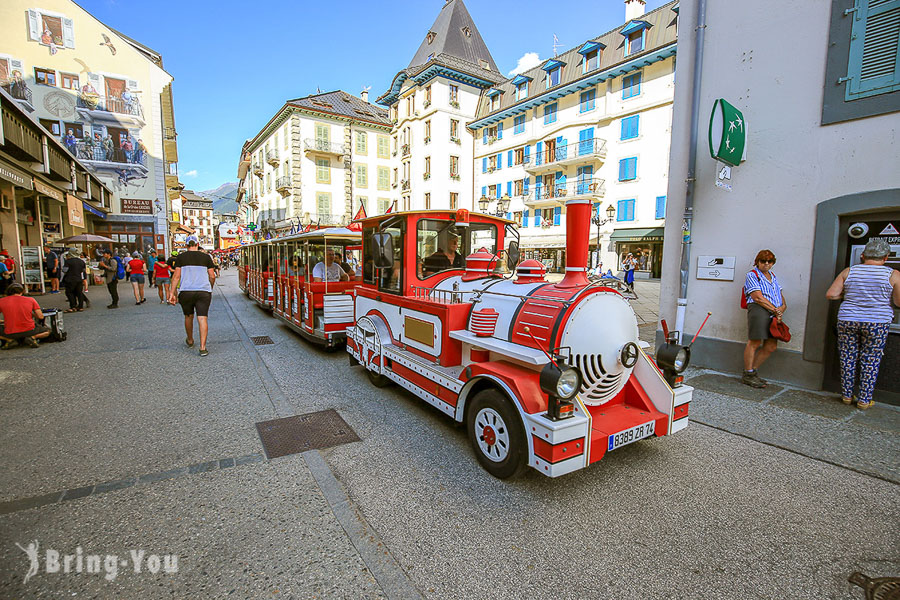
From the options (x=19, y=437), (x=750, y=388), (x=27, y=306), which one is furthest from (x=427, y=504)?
(x=27, y=306)

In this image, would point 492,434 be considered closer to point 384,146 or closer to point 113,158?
point 113,158

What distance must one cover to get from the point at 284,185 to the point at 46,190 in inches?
893

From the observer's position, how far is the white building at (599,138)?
21578mm

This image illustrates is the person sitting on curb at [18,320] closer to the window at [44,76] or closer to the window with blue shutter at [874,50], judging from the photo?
the window with blue shutter at [874,50]

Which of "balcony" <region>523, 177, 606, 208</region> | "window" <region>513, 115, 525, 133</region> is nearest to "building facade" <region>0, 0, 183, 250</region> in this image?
"window" <region>513, 115, 525, 133</region>

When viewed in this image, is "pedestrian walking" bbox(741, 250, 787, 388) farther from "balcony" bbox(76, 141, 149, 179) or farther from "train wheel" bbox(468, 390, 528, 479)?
"balcony" bbox(76, 141, 149, 179)

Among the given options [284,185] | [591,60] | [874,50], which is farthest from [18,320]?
[284,185]

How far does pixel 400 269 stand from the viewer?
459 cm

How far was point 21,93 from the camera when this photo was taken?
19547 millimetres

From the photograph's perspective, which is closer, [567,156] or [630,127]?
[630,127]

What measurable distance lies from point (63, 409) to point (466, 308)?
4517mm

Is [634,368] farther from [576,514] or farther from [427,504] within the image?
[427,504]

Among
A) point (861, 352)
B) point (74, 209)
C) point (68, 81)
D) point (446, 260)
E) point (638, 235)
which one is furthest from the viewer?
point (638, 235)

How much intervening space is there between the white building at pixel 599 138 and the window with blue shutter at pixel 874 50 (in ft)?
A: 55.5
